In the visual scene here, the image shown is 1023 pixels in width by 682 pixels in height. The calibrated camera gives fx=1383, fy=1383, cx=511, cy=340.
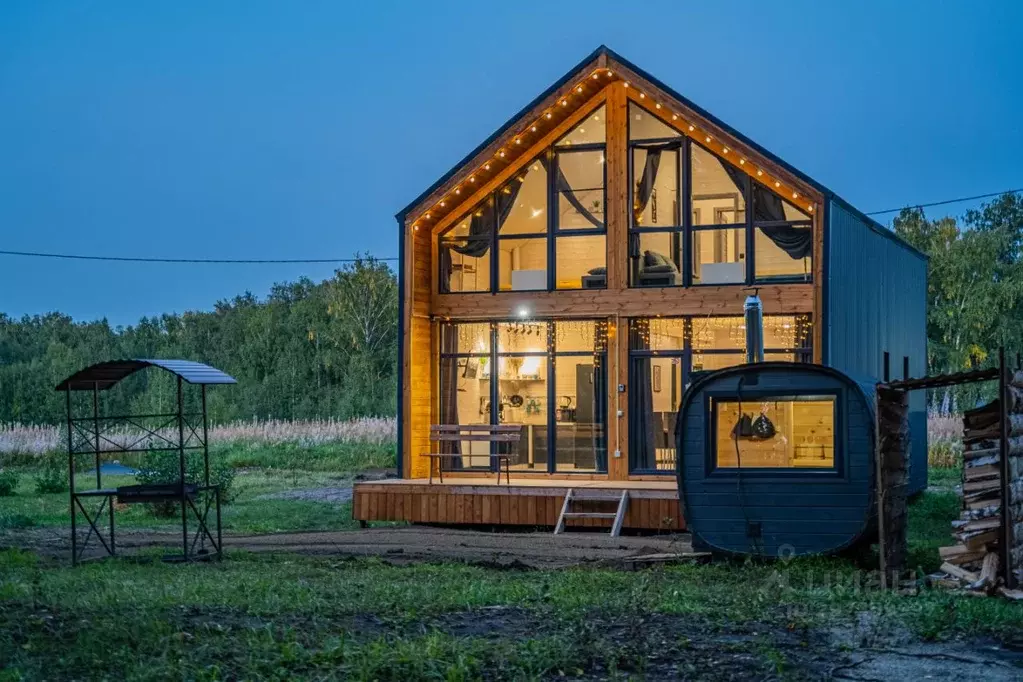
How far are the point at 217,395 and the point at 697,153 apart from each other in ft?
91.1

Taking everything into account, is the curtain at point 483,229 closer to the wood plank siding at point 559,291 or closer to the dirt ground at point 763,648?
the wood plank siding at point 559,291

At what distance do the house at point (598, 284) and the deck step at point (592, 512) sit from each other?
2.15 feet

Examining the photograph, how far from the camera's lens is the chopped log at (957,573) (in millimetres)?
10539

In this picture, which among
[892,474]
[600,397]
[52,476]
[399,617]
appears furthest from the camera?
[52,476]

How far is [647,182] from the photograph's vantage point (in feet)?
65.4

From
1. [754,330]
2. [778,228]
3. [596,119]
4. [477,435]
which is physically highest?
[596,119]

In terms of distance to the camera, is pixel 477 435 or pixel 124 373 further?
pixel 477 435

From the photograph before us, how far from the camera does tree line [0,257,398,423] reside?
43.8 m

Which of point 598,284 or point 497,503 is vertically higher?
point 598,284

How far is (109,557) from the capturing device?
13.2 m

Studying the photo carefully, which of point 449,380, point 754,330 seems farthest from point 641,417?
point 449,380

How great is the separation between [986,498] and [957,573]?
631mm

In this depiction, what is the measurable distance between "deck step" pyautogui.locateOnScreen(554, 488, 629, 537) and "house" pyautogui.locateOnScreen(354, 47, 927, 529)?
0.65m

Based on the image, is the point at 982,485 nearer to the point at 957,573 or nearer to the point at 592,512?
the point at 957,573
